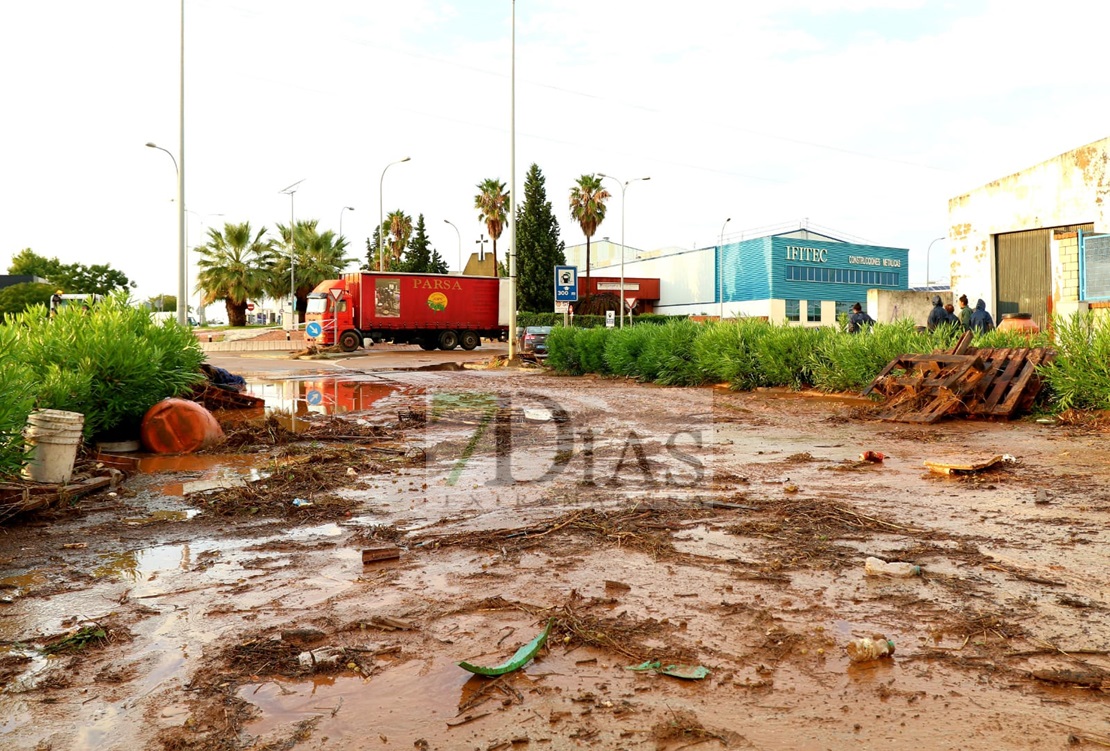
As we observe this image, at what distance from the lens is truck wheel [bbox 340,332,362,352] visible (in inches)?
1571

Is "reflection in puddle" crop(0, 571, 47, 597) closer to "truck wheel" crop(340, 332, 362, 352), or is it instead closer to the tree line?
"truck wheel" crop(340, 332, 362, 352)

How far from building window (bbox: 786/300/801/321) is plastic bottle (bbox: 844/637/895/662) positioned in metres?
73.4

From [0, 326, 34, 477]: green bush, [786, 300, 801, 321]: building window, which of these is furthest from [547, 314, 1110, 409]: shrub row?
[786, 300, 801, 321]: building window

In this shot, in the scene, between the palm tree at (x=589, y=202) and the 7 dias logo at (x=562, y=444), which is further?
the palm tree at (x=589, y=202)

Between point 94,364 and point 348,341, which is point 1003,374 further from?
point 348,341

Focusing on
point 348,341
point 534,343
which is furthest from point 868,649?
point 348,341

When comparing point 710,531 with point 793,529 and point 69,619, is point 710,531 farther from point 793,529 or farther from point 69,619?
point 69,619

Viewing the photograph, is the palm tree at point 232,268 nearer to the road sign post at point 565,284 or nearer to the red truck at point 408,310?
the red truck at point 408,310

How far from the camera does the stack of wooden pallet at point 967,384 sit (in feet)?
41.0

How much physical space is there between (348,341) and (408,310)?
3.52 meters

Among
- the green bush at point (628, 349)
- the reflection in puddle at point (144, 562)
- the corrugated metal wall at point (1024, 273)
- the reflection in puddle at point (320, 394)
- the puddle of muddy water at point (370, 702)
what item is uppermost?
the corrugated metal wall at point (1024, 273)

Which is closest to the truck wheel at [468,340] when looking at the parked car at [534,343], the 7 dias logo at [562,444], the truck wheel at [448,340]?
the truck wheel at [448,340]

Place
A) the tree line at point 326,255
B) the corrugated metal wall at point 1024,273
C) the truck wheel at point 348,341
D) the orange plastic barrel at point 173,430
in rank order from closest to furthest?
1. the orange plastic barrel at point 173,430
2. the corrugated metal wall at point 1024,273
3. the truck wheel at point 348,341
4. the tree line at point 326,255

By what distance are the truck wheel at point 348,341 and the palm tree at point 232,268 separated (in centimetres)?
2582
